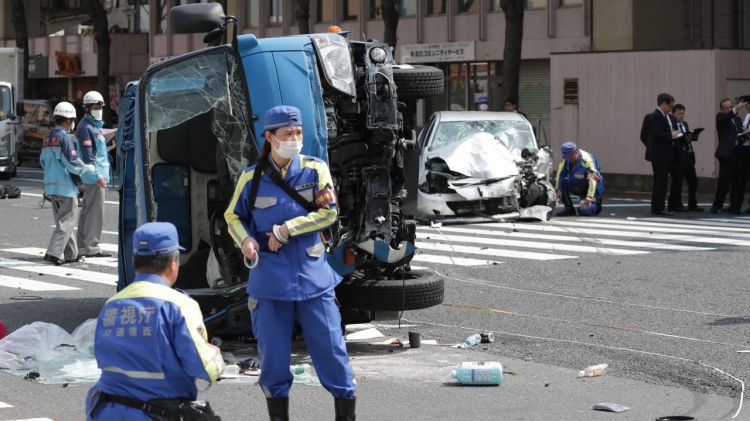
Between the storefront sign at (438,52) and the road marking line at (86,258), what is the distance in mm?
25754

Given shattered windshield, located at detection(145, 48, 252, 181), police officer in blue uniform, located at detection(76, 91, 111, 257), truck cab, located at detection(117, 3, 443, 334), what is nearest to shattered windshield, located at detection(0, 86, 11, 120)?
police officer in blue uniform, located at detection(76, 91, 111, 257)

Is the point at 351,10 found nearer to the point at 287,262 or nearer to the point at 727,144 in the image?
the point at 727,144

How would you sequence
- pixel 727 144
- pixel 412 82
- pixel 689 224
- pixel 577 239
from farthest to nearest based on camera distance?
1. pixel 727 144
2. pixel 689 224
3. pixel 577 239
4. pixel 412 82

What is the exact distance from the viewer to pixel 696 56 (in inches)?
1208

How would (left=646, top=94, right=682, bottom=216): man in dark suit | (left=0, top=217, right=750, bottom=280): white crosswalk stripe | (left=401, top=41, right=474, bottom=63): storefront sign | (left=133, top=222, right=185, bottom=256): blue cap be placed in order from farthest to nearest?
(left=401, top=41, right=474, bottom=63): storefront sign → (left=646, top=94, right=682, bottom=216): man in dark suit → (left=0, top=217, right=750, bottom=280): white crosswalk stripe → (left=133, top=222, right=185, bottom=256): blue cap

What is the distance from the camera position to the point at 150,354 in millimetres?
5453

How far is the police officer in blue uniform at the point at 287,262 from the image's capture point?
7.79m

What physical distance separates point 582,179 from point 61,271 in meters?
9.39

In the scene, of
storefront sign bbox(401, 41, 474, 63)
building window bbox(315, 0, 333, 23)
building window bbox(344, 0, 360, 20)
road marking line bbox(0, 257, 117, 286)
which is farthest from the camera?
building window bbox(315, 0, 333, 23)

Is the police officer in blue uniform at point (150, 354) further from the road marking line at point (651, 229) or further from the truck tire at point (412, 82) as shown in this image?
the road marking line at point (651, 229)

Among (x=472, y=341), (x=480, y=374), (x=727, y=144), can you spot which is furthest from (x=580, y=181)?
(x=480, y=374)

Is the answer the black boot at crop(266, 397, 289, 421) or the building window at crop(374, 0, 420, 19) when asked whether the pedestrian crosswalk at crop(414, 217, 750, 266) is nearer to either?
the black boot at crop(266, 397, 289, 421)

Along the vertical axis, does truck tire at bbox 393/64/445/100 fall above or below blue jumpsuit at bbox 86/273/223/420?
above

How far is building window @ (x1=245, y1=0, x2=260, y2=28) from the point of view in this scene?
2130 inches
